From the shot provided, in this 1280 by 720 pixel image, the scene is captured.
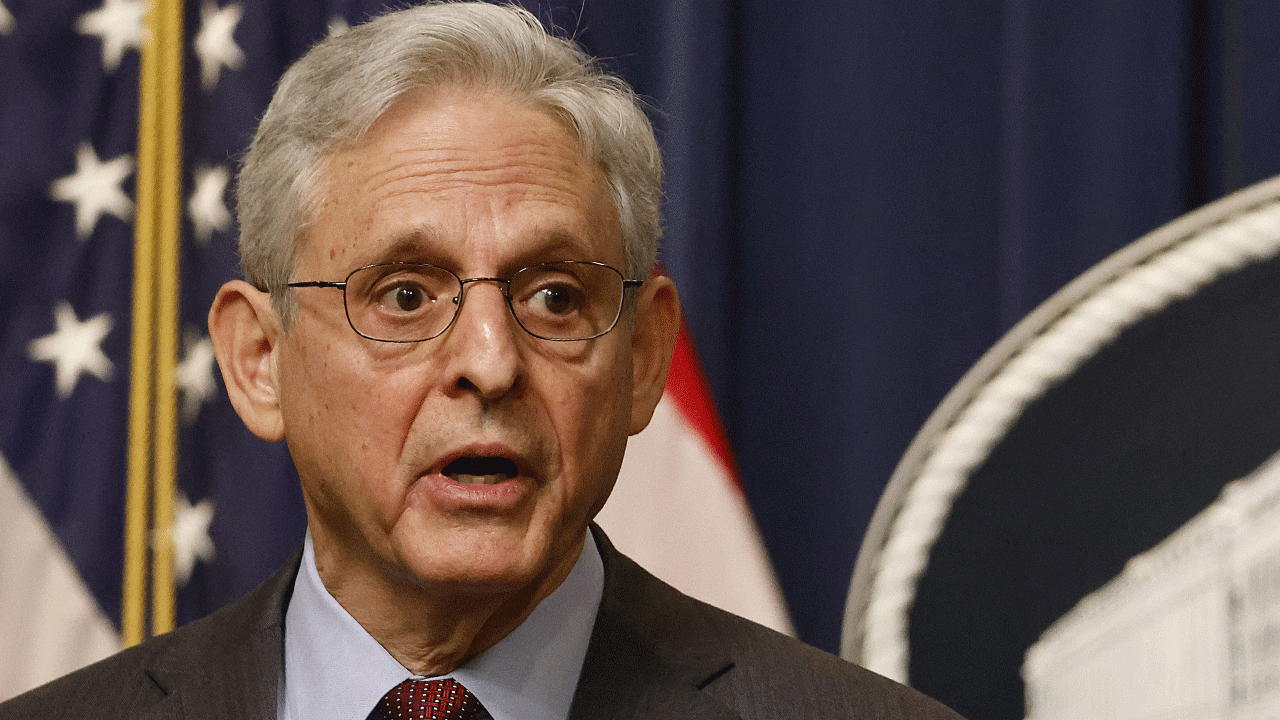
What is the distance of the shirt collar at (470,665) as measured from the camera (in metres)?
1.35

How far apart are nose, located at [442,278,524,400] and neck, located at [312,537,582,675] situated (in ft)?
0.98

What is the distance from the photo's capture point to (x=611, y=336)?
4.45 ft

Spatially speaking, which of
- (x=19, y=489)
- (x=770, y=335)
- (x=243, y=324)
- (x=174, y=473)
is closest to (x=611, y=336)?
(x=243, y=324)

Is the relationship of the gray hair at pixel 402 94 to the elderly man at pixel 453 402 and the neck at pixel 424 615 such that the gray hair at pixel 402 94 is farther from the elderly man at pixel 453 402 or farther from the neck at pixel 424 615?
the neck at pixel 424 615

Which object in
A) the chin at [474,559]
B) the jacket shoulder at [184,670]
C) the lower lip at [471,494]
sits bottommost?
the jacket shoulder at [184,670]

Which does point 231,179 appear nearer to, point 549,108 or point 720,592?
point 549,108

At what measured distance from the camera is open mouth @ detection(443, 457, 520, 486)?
125 centimetres

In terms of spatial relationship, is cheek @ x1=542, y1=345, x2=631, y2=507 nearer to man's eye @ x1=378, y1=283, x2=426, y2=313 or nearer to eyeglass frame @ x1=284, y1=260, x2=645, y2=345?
eyeglass frame @ x1=284, y1=260, x2=645, y2=345

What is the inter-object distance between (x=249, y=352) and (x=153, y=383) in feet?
2.56

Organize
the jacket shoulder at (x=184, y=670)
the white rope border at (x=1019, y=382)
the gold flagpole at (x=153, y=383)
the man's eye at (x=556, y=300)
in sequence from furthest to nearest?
the gold flagpole at (x=153, y=383) → the white rope border at (x=1019, y=382) → the jacket shoulder at (x=184, y=670) → the man's eye at (x=556, y=300)

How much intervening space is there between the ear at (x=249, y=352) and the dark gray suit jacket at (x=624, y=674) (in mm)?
244

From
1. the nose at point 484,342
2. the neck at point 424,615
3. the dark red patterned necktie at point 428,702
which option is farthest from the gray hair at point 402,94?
the dark red patterned necktie at point 428,702

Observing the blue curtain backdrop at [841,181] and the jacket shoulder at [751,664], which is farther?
the blue curtain backdrop at [841,181]

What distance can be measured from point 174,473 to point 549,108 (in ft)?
3.91
